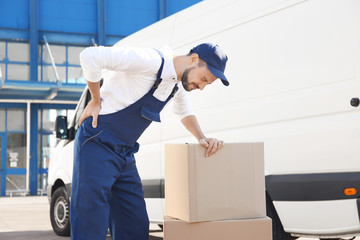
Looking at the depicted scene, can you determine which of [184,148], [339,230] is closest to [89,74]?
[184,148]

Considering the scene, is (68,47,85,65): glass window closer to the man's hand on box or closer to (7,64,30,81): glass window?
(7,64,30,81): glass window

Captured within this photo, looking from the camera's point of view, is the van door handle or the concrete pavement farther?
the concrete pavement

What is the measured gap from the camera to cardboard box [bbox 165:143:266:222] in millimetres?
3100

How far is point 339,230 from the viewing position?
4164 mm

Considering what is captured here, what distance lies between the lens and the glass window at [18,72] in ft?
61.7

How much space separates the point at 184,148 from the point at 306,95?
5.00 feet

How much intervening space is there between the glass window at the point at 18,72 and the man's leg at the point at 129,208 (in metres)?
16.2

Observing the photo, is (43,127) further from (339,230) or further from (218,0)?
(339,230)

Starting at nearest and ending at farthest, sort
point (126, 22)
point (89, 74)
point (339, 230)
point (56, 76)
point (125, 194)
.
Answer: point (89, 74) → point (125, 194) → point (339, 230) → point (56, 76) → point (126, 22)

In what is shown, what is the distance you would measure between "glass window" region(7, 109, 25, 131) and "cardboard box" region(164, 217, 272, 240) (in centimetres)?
1650

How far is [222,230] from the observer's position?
309 centimetres

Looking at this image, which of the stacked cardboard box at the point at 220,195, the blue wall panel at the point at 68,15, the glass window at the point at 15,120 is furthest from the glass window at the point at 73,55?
the stacked cardboard box at the point at 220,195

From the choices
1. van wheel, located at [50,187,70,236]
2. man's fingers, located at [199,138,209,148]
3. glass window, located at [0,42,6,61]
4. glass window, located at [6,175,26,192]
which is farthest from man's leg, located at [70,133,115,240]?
glass window, located at [0,42,6,61]

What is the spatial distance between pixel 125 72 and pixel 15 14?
1679 cm
